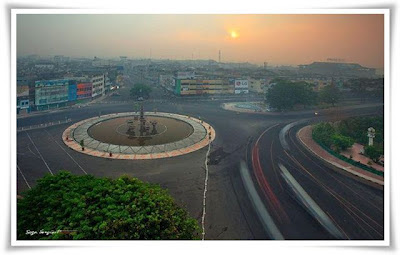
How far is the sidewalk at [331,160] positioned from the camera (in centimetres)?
2052

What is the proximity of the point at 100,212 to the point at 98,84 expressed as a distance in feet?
170

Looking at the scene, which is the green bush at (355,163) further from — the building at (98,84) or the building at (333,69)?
the building at (98,84)

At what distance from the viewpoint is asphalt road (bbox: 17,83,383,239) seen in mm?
14266

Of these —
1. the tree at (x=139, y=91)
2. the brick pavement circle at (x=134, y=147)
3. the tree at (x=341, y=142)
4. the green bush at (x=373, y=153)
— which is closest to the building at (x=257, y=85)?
the tree at (x=139, y=91)

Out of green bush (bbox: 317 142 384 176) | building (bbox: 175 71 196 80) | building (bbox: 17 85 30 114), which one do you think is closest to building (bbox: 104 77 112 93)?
building (bbox: 175 71 196 80)

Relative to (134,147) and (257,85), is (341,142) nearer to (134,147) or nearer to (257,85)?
(134,147)

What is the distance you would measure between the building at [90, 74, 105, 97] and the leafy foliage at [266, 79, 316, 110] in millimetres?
34683

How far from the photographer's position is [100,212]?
385 inches

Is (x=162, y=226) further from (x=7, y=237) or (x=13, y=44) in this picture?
(x=13, y=44)

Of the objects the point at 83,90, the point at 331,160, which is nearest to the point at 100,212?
the point at 331,160

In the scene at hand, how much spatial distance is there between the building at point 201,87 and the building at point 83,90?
18532 mm

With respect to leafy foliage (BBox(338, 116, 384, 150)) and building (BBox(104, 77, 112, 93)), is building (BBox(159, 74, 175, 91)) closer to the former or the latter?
building (BBox(104, 77, 112, 93))

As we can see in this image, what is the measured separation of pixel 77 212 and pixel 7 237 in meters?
4.24

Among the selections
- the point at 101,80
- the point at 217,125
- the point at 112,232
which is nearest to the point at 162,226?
the point at 112,232
